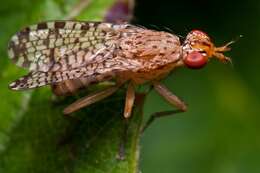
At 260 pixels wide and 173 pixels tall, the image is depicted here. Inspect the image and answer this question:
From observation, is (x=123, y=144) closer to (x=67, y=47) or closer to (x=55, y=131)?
(x=55, y=131)

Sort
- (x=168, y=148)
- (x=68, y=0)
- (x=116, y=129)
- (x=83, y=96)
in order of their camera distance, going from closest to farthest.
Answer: (x=116, y=129), (x=83, y=96), (x=68, y=0), (x=168, y=148)

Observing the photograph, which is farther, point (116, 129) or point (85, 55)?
point (85, 55)

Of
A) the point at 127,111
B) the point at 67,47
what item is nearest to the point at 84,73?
the point at 67,47

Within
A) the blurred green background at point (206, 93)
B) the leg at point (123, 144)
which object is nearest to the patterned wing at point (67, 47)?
the blurred green background at point (206, 93)

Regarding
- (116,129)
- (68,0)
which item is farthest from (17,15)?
(116,129)

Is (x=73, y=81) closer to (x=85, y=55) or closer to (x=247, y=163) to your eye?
(x=85, y=55)
